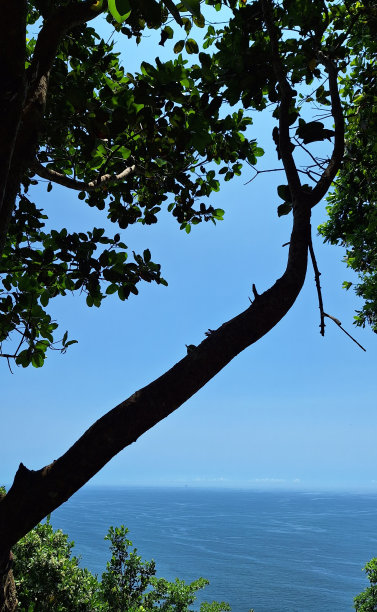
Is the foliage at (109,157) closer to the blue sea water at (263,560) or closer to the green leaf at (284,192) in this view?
the green leaf at (284,192)

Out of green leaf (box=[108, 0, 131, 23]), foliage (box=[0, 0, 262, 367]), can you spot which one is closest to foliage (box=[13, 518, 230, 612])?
foliage (box=[0, 0, 262, 367])

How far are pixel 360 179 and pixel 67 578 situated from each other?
52.1 feet

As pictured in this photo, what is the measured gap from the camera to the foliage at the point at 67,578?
15.2 metres

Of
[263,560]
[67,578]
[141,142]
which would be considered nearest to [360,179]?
[141,142]

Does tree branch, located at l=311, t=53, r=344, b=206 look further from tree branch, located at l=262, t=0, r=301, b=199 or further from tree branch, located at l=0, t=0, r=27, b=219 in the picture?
tree branch, located at l=0, t=0, r=27, b=219

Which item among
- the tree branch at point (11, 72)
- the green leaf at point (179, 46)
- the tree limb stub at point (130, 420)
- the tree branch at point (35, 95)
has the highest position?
the green leaf at point (179, 46)

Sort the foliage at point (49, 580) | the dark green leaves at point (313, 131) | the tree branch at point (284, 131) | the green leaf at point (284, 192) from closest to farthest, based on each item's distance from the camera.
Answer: the tree branch at point (284, 131) < the dark green leaves at point (313, 131) < the green leaf at point (284, 192) < the foliage at point (49, 580)

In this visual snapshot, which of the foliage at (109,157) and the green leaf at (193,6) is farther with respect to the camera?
the foliage at (109,157)

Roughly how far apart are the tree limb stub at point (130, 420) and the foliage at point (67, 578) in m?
13.5

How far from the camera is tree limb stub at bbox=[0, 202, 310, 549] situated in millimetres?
2012

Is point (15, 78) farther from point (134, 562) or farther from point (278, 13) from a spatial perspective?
point (134, 562)

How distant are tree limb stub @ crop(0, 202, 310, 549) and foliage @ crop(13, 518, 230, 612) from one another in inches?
530

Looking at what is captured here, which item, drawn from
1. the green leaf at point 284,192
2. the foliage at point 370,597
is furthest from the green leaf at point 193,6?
the foliage at point 370,597

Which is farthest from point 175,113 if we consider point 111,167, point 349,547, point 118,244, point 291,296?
point 349,547
